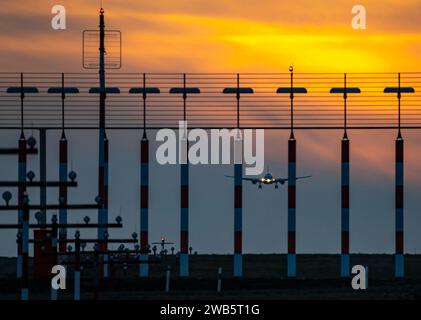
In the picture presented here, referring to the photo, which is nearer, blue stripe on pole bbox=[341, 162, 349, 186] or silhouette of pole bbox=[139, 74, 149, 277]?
blue stripe on pole bbox=[341, 162, 349, 186]

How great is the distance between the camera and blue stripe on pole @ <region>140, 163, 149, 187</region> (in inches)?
3228

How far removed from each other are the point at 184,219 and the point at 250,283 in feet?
19.8

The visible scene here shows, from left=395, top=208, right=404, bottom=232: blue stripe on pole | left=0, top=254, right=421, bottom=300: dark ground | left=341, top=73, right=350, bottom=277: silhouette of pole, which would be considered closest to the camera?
left=0, top=254, right=421, bottom=300: dark ground

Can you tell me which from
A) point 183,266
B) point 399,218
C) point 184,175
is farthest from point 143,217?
point 399,218

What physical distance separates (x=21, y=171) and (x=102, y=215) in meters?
4.46

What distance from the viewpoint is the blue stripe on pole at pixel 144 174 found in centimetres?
8200

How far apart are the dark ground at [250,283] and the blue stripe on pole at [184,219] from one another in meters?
2.44

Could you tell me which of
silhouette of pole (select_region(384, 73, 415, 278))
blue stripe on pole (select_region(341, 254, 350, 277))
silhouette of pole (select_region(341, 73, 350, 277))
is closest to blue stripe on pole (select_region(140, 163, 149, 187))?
silhouette of pole (select_region(341, 73, 350, 277))

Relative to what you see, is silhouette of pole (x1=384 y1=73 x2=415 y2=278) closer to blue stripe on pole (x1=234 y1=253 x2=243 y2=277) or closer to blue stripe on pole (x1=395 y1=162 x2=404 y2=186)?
blue stripe on pole (x1=395 y1=162 x2=404 y2=186)

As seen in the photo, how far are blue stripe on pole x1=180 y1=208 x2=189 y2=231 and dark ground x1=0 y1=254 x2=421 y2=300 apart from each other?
2.44 m
